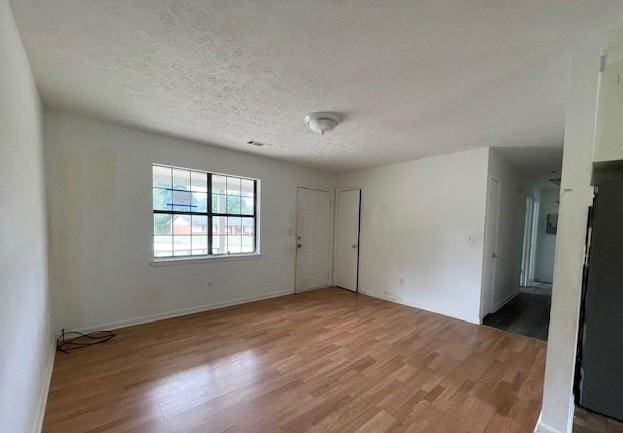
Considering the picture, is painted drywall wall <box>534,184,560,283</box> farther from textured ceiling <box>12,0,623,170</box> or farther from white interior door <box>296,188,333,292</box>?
white interior door <box>296,188,333,292</box>

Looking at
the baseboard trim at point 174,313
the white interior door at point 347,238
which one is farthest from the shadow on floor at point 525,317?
the baseboard trim at point 174,313

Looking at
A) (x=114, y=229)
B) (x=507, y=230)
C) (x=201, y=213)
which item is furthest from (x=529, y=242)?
(x=114, y=229)

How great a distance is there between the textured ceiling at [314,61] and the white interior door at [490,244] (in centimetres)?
100

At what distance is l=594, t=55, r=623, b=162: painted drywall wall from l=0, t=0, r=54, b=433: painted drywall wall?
2998 millimetres

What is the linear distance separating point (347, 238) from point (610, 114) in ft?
13.7

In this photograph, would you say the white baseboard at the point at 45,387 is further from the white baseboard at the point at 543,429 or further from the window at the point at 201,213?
the white baseboard at the point at 543,429

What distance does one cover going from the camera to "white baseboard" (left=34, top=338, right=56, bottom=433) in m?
1.66

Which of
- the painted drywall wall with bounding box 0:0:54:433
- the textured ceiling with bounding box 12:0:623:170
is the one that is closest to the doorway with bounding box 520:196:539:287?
the textured ceiling with bounding box 12:0:623:170

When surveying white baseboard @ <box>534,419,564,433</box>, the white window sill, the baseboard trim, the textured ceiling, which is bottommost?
the baseboard trim

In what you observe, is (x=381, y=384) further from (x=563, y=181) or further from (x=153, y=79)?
(x=153, y=79)

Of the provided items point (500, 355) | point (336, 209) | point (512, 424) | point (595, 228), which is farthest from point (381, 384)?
point (336, 209)

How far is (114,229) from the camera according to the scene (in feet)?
10.2

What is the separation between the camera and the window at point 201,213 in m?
3.56

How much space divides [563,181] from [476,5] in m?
1.14
